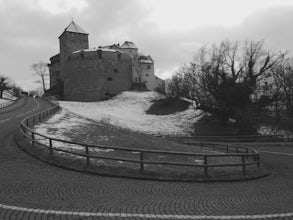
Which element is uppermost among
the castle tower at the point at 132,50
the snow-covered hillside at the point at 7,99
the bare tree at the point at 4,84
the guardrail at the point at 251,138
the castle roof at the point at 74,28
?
the castle roof at the point at 74,28

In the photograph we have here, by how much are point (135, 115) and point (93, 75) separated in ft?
73.9

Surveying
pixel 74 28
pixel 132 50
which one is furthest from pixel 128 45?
pixel 74 28

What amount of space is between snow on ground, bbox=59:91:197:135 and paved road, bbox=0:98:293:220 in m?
31.0

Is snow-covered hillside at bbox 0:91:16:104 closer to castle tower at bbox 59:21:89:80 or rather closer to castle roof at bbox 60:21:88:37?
castle tower at bbox 59:21:89:80

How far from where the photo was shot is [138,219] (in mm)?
7008

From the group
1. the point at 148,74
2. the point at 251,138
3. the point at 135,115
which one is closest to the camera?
the point at 251,138

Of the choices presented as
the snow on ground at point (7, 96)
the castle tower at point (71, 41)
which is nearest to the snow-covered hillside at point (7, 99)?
the snow on ground at point (7, 96)

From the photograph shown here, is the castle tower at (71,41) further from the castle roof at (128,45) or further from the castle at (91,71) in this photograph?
the castle roof at (128,45)

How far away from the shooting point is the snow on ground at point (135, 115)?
46.6 metres

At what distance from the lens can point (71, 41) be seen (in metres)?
84.1

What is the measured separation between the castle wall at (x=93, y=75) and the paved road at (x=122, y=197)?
63260 mm

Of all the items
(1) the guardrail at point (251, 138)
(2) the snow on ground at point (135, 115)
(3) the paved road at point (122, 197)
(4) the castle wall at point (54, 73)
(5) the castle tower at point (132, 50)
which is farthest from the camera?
(4) the castle wall at point (54, 73)

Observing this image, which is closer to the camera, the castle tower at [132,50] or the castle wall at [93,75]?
the castle wall at [93,75]

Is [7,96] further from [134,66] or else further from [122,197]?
[122,197]
